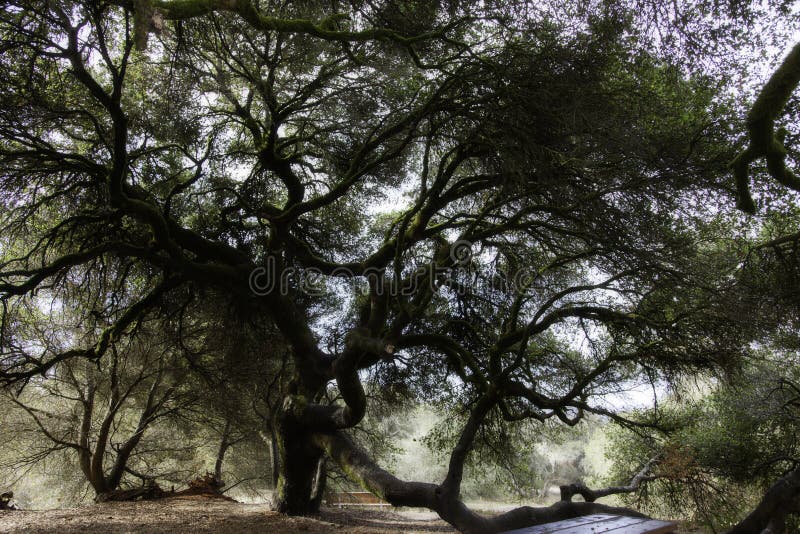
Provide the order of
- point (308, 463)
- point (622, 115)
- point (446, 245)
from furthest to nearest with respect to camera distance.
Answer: point (308, 463) < point (446, 245) < point (622, 115)

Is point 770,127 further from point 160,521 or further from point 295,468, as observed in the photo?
point 160,521

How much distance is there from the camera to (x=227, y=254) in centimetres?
724

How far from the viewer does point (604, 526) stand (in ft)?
14.4

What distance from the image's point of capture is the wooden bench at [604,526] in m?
3.99

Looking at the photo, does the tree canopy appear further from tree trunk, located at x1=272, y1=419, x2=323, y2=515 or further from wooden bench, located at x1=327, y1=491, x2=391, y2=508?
wooden bench, located at x1=327, y1=491, x2=391, y2=508

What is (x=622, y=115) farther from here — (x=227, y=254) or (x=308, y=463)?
(x=308, y=463)

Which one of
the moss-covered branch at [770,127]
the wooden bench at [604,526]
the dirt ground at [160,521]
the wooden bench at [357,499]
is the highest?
the moss-covered branch at [770,127]

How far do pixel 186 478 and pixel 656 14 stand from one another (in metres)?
13.7

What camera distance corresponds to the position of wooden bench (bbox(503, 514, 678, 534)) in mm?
3994

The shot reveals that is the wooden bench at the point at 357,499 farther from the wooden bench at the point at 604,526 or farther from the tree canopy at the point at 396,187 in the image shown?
the wooden bench at the point at 604,526

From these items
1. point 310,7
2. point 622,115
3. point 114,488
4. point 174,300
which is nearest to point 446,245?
point 622,115

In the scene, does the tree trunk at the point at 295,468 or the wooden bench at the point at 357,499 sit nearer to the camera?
the tree trunk at the point at 295,468

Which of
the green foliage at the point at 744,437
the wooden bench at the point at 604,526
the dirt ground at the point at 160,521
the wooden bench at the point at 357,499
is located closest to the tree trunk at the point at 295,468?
the dirt ground at the point at 160,521

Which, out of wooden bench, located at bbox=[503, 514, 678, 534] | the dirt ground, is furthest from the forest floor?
wooden bench, located at bbox=[503, 514, 678, 534]
